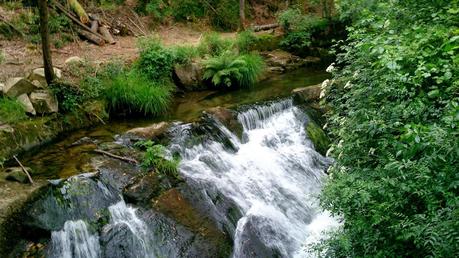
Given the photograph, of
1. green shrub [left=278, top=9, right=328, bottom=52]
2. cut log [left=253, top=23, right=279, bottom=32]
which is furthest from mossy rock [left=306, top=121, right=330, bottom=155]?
cut log [left=253, top=23, right=279, bottom=32]

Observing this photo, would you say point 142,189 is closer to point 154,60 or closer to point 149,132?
point 149,132

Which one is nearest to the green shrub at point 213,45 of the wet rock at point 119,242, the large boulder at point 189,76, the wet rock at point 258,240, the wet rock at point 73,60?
the large boulder at point 189,76

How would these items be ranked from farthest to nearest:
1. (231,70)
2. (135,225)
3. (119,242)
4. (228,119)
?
(231,70) < (228,119) < (135,225) < (119,242)

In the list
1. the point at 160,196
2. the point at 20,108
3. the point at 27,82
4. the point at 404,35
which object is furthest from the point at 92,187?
the point at 404,35

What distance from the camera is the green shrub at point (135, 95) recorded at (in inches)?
376

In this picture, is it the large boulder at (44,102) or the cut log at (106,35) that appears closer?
the large boulder at (44,102)

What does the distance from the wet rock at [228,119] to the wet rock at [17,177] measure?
161 inches

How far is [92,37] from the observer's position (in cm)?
1231

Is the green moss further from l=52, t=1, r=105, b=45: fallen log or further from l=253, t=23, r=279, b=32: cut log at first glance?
l=253, t=23, r=279, b=32: cut log

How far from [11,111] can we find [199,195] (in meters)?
4.02

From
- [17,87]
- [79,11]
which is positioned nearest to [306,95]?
[17,87]

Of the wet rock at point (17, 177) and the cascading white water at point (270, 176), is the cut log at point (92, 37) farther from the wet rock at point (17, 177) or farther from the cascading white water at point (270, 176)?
the wet rock at point (17, 177)

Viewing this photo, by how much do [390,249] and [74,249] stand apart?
3.86 meters

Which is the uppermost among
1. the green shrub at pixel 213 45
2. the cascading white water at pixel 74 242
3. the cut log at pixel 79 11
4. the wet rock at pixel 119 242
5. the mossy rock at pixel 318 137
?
the cut log at pixel 79 11
